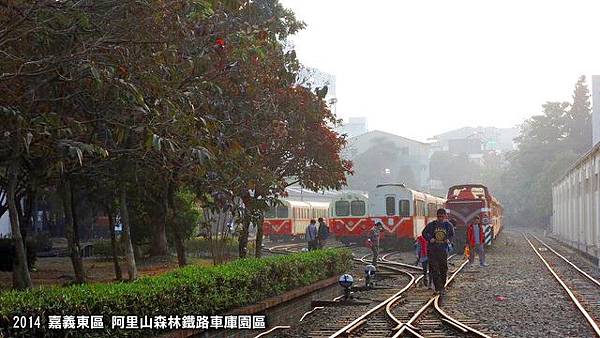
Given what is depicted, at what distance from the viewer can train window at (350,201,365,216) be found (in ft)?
126

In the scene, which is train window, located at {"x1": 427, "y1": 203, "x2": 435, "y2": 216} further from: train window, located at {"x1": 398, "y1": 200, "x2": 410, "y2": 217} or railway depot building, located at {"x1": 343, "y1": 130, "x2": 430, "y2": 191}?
railway depot building, located at {"x1": 343, "y1": 130, "x2": 430, "y2": 191}

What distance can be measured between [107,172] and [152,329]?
449 cm

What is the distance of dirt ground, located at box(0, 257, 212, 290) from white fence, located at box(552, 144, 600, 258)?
14.0 metres

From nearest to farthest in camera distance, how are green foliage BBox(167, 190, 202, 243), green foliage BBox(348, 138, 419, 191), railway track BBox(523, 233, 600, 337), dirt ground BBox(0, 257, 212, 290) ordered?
railway track BBox(523, 233, 600, 337) < dirt ground BBox(0, 257, 212, 290) < green foliage BBox(167, 190, 202, 243) < green foliage BBox(348, 138, 419, 191)

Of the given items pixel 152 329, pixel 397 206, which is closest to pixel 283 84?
pixel 152 329

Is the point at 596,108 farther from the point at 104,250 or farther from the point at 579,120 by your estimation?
the point at 104,250

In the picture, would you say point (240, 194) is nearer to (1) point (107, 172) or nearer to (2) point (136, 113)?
(1) point (107, 172)

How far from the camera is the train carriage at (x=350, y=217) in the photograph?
3831cm

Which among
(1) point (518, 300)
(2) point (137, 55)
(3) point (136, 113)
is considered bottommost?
(1) point (518, 300)

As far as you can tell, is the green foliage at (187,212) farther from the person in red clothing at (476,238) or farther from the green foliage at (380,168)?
the green foliage at (380,168)

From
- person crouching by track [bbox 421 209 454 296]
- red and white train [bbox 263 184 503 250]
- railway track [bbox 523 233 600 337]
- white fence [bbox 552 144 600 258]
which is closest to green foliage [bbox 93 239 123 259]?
red and white train [bbox 263 184 503 250]

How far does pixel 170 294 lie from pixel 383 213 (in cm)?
2752

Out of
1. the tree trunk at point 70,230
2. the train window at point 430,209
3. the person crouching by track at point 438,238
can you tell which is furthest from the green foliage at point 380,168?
the tree trunk at point 70,230

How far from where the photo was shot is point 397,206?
36594 millimetres
